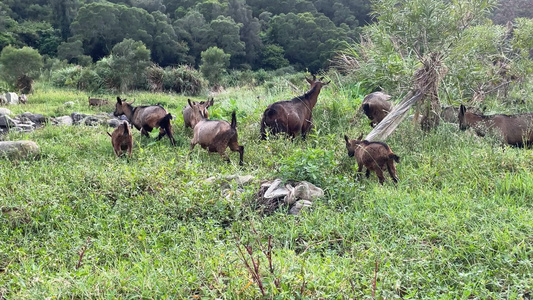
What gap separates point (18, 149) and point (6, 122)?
3.74m

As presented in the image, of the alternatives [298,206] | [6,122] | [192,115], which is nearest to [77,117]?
[6,122]

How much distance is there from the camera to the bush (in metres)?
20.6

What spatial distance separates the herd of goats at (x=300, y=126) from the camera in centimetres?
515

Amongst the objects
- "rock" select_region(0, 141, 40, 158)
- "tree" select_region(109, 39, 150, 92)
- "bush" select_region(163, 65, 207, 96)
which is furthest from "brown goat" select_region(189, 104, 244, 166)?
"bush" select_region(163, 65, 207, 96)

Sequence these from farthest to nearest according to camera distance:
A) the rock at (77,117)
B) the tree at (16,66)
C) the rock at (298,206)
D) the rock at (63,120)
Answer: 1. the tree at (16,66)
2. the rock at (77,117)
3. the rock at (63,120)
4. the rock at (298,206)

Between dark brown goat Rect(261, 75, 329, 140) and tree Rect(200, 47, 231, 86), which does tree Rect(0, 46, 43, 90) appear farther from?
dark brown goat Rect(261, 75, 329, 140)

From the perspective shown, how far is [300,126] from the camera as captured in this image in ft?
23.7

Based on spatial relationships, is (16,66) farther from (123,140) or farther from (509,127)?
(509,127)

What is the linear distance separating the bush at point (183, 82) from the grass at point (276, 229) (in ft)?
48.1

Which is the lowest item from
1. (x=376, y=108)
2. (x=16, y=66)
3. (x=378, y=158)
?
(x=16, y=66)

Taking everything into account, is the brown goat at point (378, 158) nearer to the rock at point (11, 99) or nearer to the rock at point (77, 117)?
the rock at point (77, 117)

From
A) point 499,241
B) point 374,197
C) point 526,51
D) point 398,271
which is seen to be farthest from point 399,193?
point 526,51

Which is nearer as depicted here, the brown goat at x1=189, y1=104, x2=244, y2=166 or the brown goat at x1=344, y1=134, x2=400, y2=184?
the brown goat at x1=344, y1=134, x2=400, y2=184

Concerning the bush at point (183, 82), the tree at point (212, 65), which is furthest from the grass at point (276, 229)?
the tree at point (212, 65)
